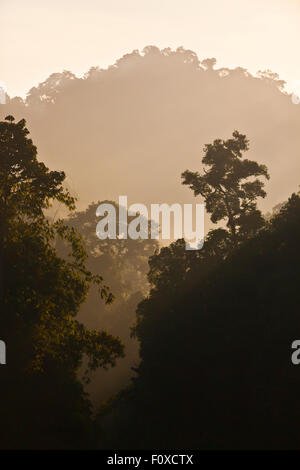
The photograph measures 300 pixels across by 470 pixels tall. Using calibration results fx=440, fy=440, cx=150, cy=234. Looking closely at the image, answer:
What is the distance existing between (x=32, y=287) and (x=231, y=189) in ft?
67.0

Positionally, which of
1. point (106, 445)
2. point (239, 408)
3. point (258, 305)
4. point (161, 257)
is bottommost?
point (106, 445)

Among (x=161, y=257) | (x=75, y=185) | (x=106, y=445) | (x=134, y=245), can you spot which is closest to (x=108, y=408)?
(x=106, y=445)

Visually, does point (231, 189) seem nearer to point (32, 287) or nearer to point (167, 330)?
point (167, 330)

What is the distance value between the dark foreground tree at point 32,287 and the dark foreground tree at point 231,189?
16614mm

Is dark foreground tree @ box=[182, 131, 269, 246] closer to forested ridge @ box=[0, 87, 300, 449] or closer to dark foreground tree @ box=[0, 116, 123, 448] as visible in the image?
forested ridge @ box=[0, 87, 300, 449]

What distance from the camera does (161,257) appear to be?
98.9 feet

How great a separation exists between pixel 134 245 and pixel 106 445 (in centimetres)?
4566

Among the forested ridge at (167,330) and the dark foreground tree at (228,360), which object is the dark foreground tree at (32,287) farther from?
the dark foreground tree at (228,360)

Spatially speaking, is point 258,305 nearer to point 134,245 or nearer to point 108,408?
point 108,408

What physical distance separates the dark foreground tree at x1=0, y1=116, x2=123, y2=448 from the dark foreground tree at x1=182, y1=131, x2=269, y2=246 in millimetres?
16614

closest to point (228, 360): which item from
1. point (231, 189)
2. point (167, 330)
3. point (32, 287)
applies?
point (167, 330)

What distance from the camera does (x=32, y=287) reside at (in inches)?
440

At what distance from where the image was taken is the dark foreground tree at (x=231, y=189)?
28.7 metres
